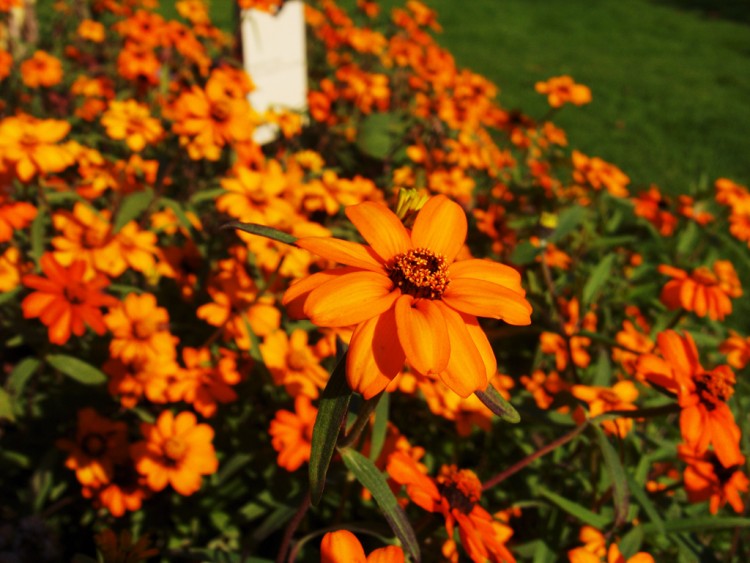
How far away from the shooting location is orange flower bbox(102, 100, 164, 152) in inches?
73.5

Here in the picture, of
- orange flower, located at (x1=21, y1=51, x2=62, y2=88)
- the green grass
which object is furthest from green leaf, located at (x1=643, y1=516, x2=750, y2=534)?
the green grass

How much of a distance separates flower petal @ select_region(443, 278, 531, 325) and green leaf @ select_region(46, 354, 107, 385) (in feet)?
3.24

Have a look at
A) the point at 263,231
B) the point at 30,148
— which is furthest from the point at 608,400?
the point at 30,148

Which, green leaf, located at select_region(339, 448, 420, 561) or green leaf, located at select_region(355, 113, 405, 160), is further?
green leaf, located at select_region(355, 113, 405, 160)

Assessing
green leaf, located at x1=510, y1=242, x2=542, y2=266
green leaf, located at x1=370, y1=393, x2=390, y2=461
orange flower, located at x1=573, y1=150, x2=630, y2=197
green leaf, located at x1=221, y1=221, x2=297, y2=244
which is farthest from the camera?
orange flower, located at x1=573, y1=150, x2=630, y2=197

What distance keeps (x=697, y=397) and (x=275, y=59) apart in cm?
264

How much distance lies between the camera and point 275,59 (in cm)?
303

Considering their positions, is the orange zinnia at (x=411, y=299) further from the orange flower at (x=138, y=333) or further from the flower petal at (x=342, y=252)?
the orange flower at (x=138, y=333)

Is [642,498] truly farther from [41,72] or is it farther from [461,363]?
[41,72]

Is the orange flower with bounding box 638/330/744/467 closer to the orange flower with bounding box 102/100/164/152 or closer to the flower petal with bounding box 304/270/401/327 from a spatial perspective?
the flower petal with bounding box 304/270/401/327

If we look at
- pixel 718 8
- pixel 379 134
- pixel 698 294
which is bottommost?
pixel 698 294

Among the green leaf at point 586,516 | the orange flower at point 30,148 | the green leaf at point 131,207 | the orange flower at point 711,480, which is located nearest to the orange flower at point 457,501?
the green leaf at point 586,516

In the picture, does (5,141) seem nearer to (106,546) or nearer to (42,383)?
(42,383)

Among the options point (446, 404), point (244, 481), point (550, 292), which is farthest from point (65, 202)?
point (550, 292)
